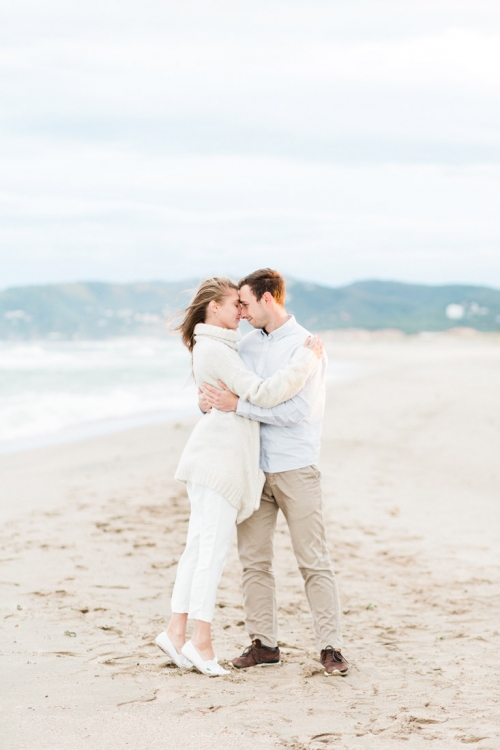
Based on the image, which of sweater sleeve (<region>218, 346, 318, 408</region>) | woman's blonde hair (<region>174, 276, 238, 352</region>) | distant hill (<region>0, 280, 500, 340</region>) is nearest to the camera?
sweater sleeve (<region>218, 346, 318, 408</region>)

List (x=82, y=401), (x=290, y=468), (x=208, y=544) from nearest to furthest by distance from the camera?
(x=208, y=544) < (x=290, y=468) < (x=82, y=401)

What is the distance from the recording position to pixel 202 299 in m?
4.04

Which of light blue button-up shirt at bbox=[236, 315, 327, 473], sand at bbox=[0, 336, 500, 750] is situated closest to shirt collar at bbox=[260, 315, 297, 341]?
light blue button-up shirt at bbox=[236, 315, 327, 473]

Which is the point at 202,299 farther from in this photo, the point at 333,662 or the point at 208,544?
the point at 333,662

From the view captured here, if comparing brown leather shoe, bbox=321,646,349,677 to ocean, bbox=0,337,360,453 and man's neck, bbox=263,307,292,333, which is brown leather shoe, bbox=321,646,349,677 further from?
ocean, bbox=0,337,360,453

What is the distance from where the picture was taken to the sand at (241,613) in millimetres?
3203

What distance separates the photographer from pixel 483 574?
6055mm

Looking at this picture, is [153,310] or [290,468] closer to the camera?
[290,468]

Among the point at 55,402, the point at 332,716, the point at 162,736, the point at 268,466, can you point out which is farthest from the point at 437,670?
the point at 55,402

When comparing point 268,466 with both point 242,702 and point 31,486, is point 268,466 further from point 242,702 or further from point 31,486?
point 31,486

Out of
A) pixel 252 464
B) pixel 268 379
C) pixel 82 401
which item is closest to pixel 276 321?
pixel 268 379

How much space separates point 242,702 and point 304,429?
1.36 meters

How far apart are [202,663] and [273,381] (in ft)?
4.76

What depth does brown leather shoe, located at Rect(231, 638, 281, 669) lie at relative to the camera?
4.09 metres
